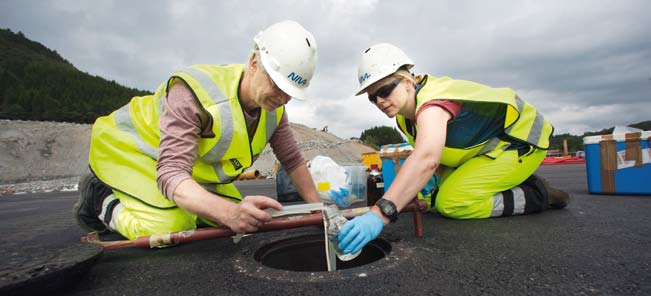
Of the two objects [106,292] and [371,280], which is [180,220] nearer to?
[106,292]

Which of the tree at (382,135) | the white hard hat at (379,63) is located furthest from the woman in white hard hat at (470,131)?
the tree at (382,135)

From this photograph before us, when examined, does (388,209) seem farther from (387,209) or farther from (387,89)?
(387,89)

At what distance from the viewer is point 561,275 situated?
48.0 inches

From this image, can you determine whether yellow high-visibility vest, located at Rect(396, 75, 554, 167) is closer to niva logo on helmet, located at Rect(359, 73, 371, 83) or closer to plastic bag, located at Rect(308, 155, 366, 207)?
niva logo on helmet, located at Rect(359, 73, 371, 83)

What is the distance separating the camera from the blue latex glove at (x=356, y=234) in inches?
53.9

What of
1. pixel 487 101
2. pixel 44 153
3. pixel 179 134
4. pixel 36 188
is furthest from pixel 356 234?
pixel 44 153

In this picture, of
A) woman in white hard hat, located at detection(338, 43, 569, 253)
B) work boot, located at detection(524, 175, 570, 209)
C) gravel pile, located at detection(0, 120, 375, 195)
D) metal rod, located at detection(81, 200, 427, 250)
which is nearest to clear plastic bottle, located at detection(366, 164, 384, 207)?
woman in white hard hat, located at detection(338, 43, 569, 253)

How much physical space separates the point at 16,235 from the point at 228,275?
2.35 m

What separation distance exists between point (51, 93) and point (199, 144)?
46.3 meters

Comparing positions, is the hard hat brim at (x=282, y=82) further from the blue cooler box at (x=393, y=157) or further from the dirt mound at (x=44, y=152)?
the dirt mound at (x=44, y=152)

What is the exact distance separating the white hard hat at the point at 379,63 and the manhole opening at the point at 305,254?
100 cm

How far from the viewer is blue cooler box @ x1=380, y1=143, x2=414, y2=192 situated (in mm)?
3693

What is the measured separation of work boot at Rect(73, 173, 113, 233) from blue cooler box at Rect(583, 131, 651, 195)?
4.13 metres

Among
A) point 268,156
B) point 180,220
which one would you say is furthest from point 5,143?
point 180,220
